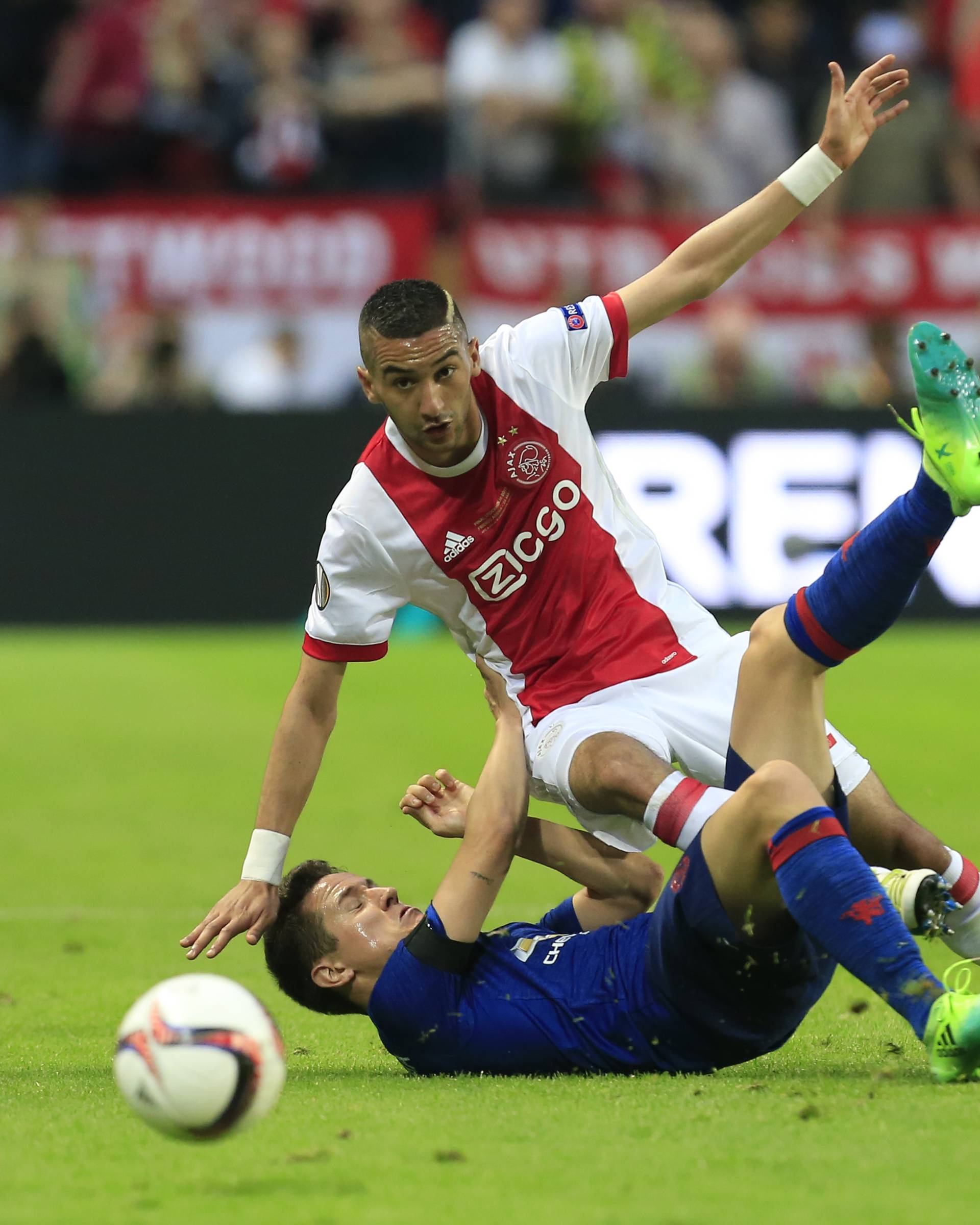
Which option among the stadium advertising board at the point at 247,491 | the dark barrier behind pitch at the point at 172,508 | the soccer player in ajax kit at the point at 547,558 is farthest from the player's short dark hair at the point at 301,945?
the dark barrier behind pitch at the point at 172,508

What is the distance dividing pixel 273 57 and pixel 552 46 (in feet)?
7.84

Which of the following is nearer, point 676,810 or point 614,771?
point 676,810

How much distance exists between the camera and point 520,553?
5441 mm

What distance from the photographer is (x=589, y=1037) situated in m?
4.43

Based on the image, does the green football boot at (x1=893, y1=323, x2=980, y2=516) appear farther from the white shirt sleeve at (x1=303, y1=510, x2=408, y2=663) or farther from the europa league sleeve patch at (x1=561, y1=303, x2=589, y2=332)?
the white shirt sleeve at (x1=303, y1=510, x2=408, y2=663)

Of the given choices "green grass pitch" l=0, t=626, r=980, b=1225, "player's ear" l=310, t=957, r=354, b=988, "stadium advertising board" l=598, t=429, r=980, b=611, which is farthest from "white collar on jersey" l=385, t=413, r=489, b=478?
"stadium advertising board" l=598, t=429, r=980, b=611

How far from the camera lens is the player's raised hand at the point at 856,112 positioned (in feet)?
18.0

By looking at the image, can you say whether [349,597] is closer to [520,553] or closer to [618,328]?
Answer: [520,553]

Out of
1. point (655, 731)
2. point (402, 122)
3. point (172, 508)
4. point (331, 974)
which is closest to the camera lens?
point (331, 974)

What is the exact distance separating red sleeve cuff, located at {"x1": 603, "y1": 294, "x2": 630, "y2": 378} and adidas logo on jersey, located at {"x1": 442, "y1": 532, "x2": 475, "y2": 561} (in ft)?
2.31

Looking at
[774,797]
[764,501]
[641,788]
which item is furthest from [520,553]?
[764,501]

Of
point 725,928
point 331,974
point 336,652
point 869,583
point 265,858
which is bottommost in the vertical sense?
point 331,974

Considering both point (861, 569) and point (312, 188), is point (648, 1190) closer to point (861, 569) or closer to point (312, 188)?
point (861, 569)

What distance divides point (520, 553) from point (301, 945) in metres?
1.38
